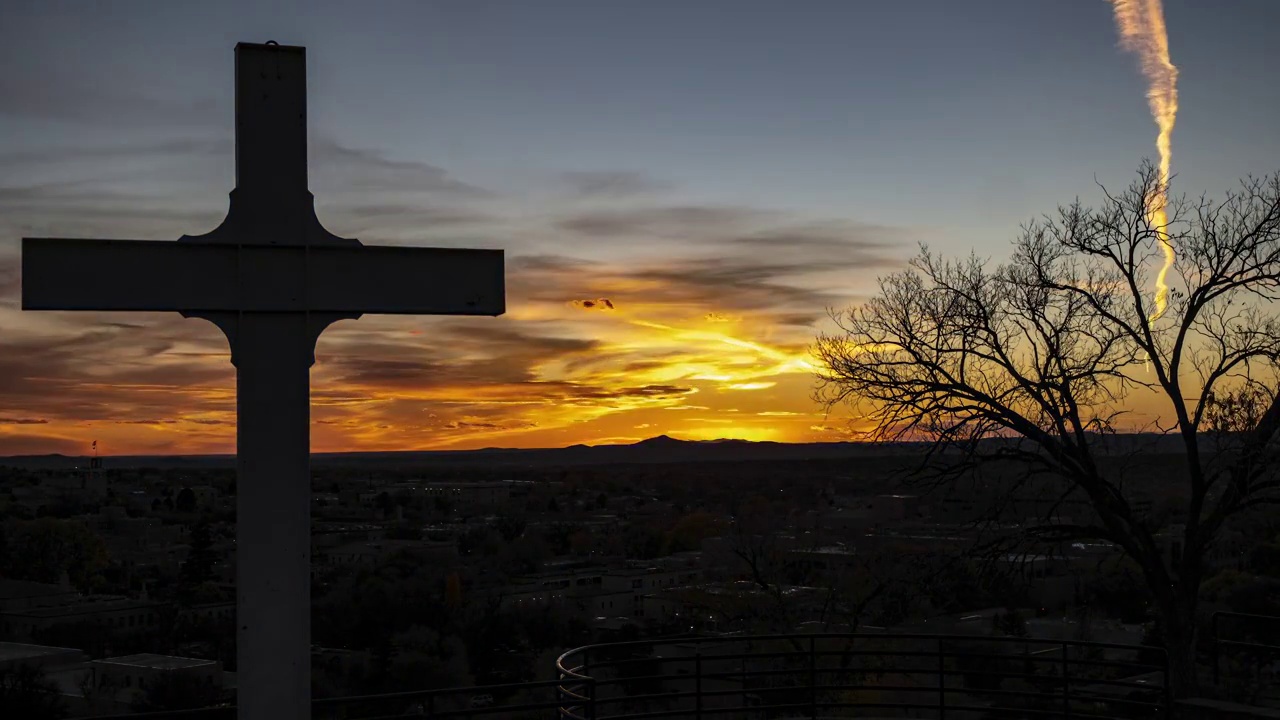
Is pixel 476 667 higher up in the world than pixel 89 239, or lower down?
lower down

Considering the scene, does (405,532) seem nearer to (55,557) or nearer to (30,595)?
(55,557)

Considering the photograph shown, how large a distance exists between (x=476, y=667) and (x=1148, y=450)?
26163mm

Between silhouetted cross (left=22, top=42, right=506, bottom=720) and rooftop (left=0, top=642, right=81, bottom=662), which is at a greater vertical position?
silhouetted cross (left=22, top=42, right=506, bottom=720)

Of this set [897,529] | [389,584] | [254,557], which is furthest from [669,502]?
[254,557]

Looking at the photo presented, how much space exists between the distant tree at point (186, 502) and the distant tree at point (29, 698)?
63.9 meters

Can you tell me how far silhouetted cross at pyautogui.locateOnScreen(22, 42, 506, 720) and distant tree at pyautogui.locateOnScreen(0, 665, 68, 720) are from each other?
1983 centimetres

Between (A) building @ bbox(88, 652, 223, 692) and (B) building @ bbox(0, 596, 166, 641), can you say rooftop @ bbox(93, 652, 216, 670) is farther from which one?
(B) building @ bbox(0, 596, 166, 641)

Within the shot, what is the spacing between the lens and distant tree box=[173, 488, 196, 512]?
86188 mm

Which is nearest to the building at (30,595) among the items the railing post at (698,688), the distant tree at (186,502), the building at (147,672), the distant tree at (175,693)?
the building at (147,672)

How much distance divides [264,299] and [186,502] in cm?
9009

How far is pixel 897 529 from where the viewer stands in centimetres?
6412

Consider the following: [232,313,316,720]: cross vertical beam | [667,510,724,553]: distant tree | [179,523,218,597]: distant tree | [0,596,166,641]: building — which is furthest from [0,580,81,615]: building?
[232,313,316,720]: cross vertical beam

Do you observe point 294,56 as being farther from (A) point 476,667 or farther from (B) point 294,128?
(A) point 476,667

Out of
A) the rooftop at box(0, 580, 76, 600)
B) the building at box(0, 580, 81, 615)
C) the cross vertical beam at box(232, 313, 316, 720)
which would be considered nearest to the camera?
the cross vertical beam at box(232, 313, 316, 720)
